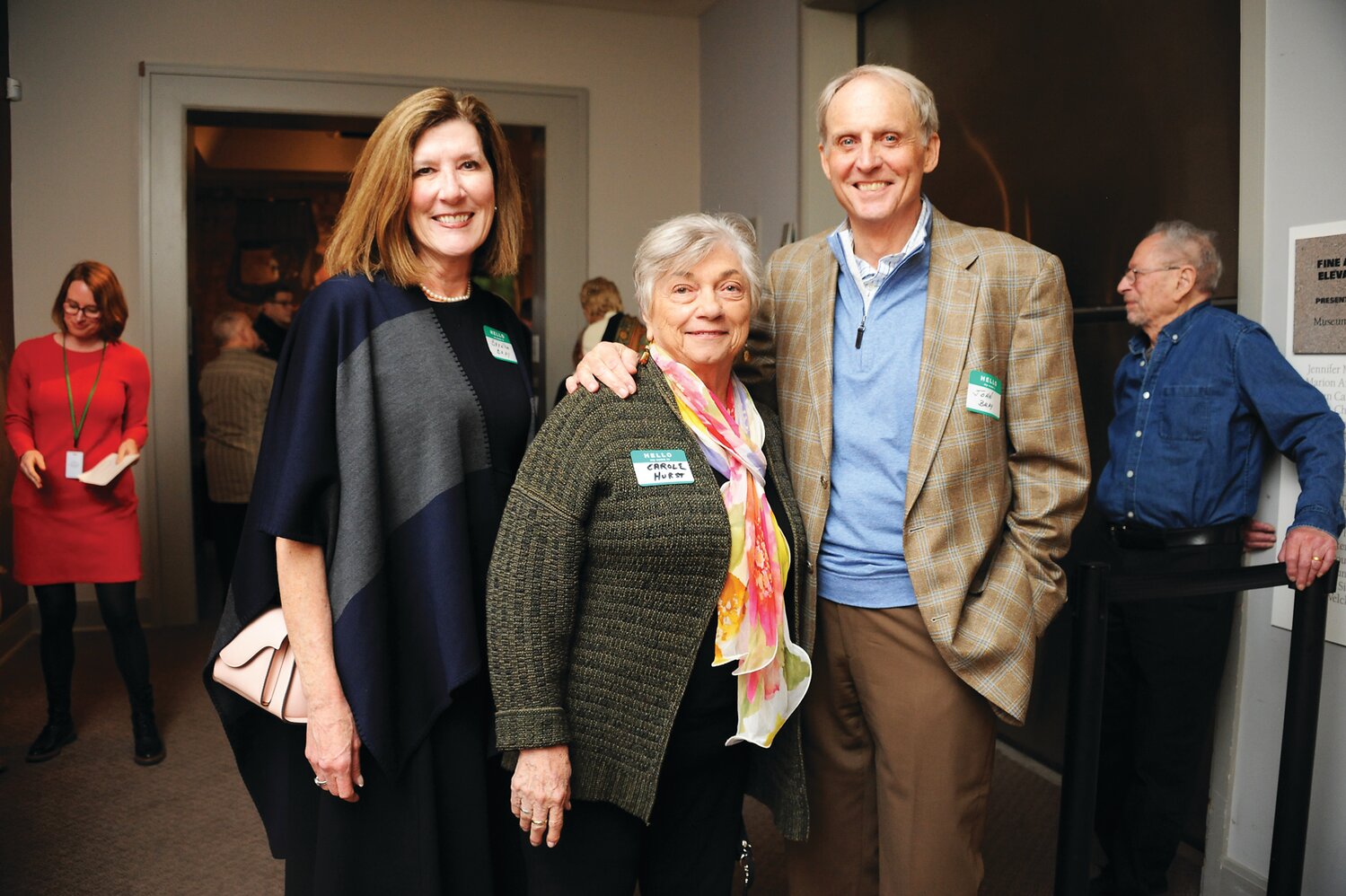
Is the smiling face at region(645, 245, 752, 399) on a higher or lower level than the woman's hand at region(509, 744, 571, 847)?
higher

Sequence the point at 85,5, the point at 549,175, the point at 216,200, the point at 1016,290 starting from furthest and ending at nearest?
the point at 216,200 < the point at 549,175 < the point at 85,5 < the point at 1016,290

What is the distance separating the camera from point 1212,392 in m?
→ 2.52

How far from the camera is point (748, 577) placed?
1.60m

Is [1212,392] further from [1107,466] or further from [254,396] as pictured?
[254,396]

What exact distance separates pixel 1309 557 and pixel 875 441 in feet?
3.31

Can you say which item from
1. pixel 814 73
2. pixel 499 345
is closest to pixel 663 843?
pixel 499 345

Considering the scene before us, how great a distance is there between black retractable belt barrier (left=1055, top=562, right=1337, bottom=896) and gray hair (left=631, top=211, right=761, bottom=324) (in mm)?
763

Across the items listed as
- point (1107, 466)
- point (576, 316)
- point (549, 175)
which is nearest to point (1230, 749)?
point (1107, 466)

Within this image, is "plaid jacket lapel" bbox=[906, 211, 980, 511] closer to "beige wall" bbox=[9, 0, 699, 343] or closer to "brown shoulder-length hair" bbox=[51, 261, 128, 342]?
"brown shoulder-length hair" bbox=[51, 261, 128, 342]

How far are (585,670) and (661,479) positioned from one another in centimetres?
33

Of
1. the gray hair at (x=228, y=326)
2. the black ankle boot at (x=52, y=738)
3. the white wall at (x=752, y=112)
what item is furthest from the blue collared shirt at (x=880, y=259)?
the gray hair at (x=228, y=326)

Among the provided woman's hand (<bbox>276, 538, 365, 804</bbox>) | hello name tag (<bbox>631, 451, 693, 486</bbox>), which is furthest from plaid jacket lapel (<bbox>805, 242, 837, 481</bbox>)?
woman's hand (<bbox>276, 538, 365, 804</bbox>)

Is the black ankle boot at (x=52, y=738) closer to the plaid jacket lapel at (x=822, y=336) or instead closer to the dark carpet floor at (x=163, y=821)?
the dark carpet floor at (x=163, y=821)

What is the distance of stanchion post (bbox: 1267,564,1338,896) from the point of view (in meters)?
2.05
